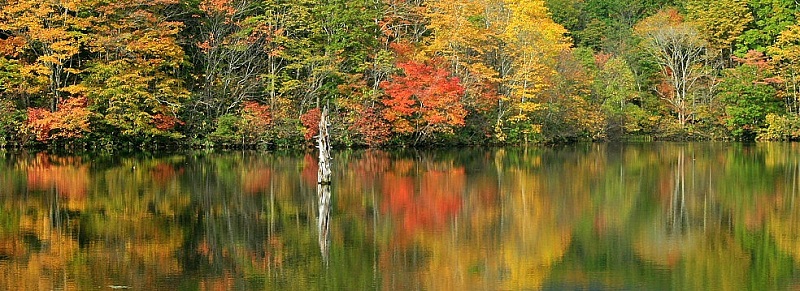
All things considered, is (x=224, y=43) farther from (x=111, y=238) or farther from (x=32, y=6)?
(x=111, y=238)

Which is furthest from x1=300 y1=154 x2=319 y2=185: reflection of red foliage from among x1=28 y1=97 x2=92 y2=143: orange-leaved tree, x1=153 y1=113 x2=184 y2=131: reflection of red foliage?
x1=28 y1=97 x2=92 y2=143: orange-leaved tree

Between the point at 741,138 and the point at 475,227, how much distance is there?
40.2 meters

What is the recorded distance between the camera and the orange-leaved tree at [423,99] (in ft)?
127

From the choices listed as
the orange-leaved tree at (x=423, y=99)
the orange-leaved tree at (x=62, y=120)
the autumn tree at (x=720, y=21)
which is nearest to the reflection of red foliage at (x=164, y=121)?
the orange-leaved tree at (x=62, y=120)

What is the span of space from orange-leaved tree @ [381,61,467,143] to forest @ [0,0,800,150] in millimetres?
74

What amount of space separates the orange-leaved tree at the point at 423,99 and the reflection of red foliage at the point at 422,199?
12803 mm

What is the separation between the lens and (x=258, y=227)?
15.4 metres

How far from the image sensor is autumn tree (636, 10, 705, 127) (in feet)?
170

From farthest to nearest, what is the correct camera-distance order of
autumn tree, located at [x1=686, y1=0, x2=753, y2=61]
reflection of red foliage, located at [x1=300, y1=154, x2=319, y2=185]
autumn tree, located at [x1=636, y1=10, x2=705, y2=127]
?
autumn tree, located at [x1=686, y1=0, x2=753, y2=61] < autumn tree, located at [x1=636, y1=10, x2=705, y2=127] < reflection of red foliage, located at [x1=300, y1=154, x2=319, y2=185]

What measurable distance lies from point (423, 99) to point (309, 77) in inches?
200

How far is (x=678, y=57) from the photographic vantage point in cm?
5338

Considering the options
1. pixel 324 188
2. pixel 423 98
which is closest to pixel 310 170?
pixel 324 188

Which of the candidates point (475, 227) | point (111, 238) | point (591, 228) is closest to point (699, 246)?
point (591, 228)

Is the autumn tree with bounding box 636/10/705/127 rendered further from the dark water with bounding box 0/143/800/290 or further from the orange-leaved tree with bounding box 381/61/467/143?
the dark water with bounding box 0/143/800/290
